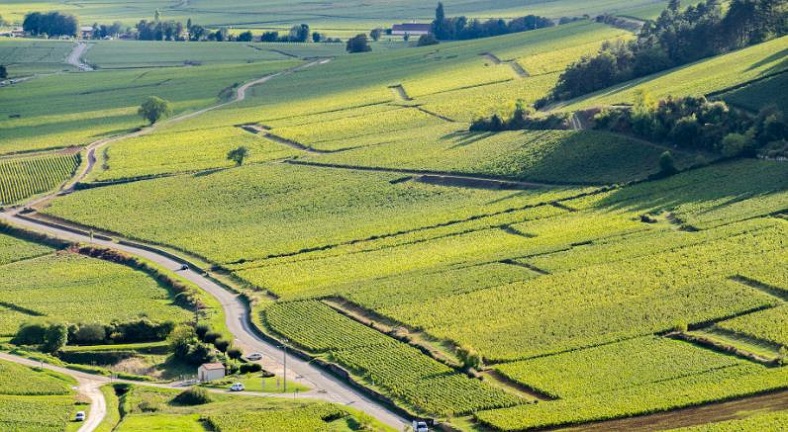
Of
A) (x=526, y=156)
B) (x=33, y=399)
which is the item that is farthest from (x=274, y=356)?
(x=526, y=156)

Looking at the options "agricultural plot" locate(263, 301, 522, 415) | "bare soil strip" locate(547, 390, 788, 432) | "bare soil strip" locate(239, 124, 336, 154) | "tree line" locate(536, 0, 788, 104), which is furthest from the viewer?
"tree line" locate(536, 0, 788, 104)

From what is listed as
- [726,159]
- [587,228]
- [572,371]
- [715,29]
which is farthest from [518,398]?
[715,29]

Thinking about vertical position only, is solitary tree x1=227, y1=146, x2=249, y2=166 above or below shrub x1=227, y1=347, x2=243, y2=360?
above

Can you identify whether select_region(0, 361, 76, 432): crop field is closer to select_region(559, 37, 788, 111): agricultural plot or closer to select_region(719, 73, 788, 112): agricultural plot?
select_region(719, 73, 788, 112): agricultural plot

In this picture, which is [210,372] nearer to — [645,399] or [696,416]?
[645,399]

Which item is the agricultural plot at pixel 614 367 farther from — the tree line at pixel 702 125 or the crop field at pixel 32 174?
the crop field at pixel 32 174

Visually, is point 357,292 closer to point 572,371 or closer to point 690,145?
point 572,371

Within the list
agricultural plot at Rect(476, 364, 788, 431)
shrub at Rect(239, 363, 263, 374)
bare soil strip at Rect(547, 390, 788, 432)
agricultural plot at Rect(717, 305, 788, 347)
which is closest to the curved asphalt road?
shrub at Rect(239, 363, 263, 374)
